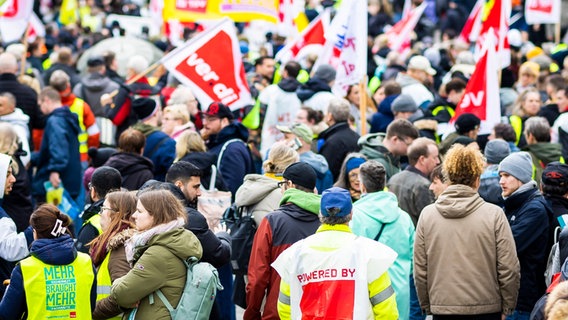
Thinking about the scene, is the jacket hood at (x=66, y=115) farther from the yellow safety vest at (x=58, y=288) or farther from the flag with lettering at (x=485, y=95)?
the yellow safety vest at (x=58, y=288)

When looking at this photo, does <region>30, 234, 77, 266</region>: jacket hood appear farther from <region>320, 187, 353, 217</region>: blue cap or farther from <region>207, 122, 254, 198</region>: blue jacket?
<region>207, 122, 254, 198</region>: blue jacket

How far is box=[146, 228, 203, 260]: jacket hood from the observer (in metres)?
7.29

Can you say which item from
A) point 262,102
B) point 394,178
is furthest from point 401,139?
point 262,102

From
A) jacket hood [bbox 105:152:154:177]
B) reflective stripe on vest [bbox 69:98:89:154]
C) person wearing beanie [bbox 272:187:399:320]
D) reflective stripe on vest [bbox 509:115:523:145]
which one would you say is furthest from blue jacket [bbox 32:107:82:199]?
person wearing beanie [bbox 272:187:399:320]

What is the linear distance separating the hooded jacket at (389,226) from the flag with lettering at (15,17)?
8.40 m

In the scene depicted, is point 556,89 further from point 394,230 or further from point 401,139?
point 394,230

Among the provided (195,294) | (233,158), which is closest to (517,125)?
(233,158)

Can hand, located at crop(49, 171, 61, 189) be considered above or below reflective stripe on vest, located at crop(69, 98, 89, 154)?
below

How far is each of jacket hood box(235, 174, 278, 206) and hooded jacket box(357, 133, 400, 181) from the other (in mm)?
2157

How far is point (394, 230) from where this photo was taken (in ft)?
29.3

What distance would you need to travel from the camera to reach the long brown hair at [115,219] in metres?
7.82

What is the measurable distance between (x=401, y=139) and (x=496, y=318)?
3542 millimetres

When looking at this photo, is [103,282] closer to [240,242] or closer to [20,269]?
[20,269]

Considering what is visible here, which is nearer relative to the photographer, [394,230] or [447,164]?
[447,164]
